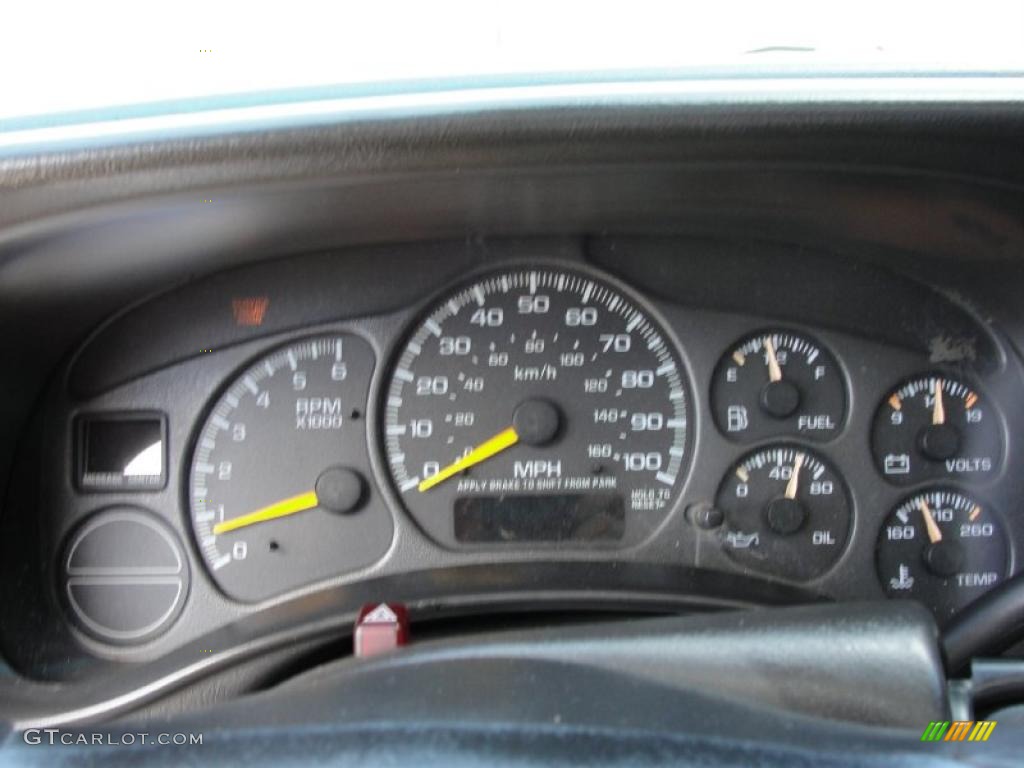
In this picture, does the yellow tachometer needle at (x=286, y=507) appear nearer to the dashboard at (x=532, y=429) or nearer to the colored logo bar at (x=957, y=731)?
the dashboard at (x=532, y=429)

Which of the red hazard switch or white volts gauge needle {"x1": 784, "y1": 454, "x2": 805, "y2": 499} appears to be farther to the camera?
white volts gauge needle {"x1": 784, "y1": 454, "x2": 805, "y2": 499}

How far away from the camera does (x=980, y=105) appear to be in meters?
1.82

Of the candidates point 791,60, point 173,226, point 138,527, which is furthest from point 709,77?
point 138,527

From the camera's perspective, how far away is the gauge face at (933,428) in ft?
8.02

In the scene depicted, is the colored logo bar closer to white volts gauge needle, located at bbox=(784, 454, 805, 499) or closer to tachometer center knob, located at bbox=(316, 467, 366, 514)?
white volts gauge needle, located at bbox=(784, 454, 805, 499)

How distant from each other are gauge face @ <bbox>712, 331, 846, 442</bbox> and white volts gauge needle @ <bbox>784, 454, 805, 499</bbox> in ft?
0.19

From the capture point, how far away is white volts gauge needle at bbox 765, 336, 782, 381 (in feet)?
8.12

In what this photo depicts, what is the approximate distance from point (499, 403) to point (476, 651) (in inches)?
32.1

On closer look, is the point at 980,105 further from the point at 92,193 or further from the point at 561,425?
the point at 92,193

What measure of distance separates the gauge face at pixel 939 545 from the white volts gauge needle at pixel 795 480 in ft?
0.67

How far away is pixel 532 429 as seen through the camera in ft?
8.00

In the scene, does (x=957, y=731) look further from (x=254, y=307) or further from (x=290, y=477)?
(x=254, y=307)

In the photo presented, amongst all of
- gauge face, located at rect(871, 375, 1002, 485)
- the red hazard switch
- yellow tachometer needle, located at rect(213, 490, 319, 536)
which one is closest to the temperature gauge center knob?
gauge face, located at rect(871, 375, 1002, 485)

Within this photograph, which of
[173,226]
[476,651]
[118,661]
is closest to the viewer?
[476,651]
